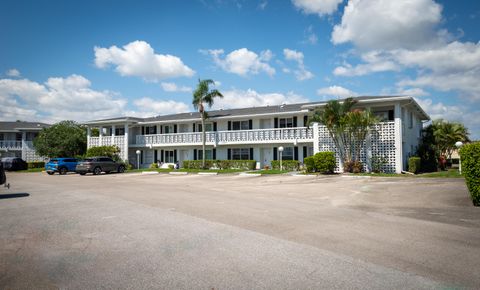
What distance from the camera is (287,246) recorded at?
19.5 ft

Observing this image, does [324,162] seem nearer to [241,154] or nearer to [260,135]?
[260,135]

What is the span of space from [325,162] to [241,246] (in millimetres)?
19627

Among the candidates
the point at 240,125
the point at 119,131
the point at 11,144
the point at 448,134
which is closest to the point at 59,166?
the point at 119,131

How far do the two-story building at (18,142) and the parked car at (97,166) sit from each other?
23.6 m

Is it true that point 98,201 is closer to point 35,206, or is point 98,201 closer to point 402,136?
Result: point 35,206

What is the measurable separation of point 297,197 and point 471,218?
5.90 meters

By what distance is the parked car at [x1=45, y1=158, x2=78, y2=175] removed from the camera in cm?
3294

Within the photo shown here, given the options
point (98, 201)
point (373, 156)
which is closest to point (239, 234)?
point (98, 201)

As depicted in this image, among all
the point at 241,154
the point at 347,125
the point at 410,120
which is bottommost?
the point at 241,154

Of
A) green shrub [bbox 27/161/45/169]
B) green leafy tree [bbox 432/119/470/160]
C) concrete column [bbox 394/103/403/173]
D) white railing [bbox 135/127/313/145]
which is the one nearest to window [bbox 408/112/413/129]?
green leafy tree [bbox 432/119/470/160]

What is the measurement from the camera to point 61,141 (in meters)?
42.4

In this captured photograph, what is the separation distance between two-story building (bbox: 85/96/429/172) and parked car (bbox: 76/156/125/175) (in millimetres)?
6274

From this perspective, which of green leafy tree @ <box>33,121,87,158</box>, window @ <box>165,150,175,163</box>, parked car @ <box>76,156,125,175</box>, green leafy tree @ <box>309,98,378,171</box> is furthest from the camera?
green leafy tree @ <box>33,121,87,158</box>

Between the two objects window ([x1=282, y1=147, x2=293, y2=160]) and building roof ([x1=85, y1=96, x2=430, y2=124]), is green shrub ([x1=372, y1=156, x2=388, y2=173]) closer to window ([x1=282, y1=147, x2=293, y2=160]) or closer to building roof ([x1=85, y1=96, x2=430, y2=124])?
building roof ([x1=85, y1=96, x2=430, y2=124])
